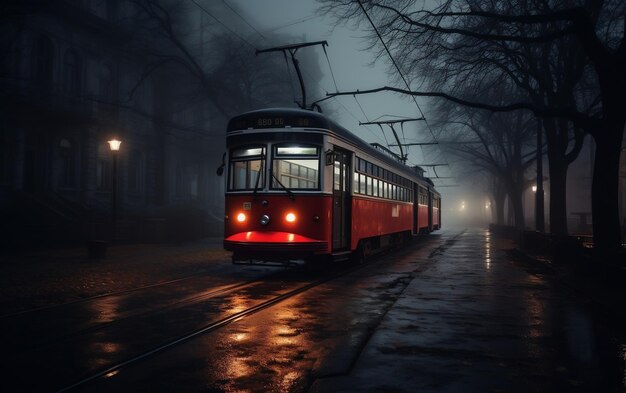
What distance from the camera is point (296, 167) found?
1205 cm

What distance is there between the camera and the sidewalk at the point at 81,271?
1001 centimetres

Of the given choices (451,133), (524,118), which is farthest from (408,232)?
(451,133)

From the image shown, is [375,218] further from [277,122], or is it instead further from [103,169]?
[103,169]

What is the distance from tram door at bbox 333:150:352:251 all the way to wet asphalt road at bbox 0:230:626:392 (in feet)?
8.76

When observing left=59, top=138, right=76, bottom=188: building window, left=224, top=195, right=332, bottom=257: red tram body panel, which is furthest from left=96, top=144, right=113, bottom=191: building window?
left=224, top=195, right=332, bottom=257: red tram body panel

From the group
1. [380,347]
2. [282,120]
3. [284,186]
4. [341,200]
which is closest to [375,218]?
[341,200]

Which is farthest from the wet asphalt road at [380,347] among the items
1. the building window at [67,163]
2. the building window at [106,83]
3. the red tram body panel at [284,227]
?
the building window at [106,83]

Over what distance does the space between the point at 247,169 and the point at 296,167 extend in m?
1.12

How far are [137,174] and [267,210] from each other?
908 inches

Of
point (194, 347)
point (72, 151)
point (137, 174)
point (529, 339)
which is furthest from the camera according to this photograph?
point (137, 174)

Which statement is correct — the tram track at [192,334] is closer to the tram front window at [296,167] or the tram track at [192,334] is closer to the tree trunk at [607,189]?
the tram front window at [296,167]

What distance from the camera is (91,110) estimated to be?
89.4ft

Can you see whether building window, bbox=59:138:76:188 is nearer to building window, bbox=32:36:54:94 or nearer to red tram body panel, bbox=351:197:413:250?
building window, bbox=32:36:54:94

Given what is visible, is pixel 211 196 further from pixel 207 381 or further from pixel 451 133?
pixel 207 381
